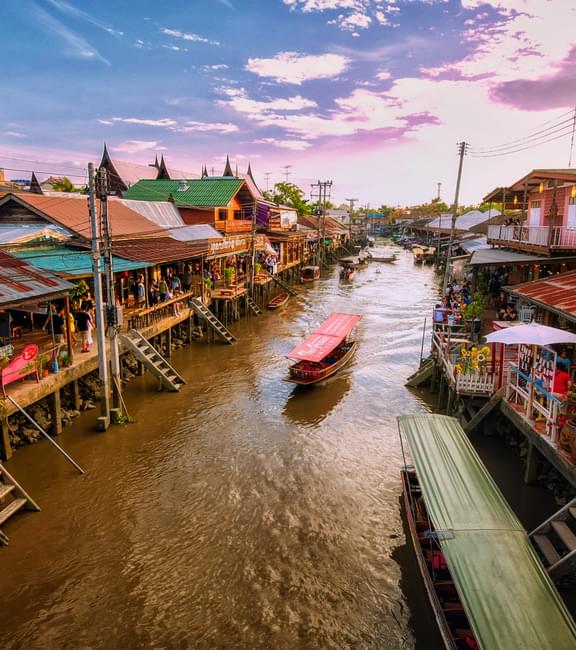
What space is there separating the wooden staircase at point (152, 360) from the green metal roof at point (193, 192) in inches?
819

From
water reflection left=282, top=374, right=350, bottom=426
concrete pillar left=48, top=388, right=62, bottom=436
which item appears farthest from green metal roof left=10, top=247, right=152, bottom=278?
water reflection left=282, top=374, right=350, bottom=426

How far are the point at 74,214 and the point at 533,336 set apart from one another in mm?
22359

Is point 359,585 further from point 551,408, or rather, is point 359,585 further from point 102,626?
point 551,408

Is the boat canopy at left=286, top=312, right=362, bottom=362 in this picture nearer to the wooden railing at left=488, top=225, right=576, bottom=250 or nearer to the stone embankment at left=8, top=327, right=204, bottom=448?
the stone embankment at left=8, top=327, right=204, bottom=448

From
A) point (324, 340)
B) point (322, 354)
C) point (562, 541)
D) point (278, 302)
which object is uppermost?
point (324, 340)

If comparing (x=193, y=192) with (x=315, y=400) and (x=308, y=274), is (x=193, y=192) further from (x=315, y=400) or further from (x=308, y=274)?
(x=315, y=400)

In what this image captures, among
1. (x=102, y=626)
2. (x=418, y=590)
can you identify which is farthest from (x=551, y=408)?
(x=102, y=626)

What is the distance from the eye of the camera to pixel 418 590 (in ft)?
30.9

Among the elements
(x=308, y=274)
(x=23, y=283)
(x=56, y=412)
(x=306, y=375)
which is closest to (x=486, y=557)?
(x=306, y=375)

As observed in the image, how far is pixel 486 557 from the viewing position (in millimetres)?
7176

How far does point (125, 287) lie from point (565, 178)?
64.6ft

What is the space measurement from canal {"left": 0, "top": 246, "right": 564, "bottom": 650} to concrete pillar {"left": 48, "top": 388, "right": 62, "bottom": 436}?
56 cm

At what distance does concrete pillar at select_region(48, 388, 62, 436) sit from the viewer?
48.0 feet

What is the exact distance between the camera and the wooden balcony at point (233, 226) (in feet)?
121
